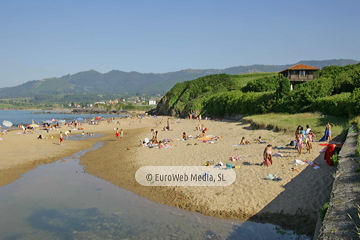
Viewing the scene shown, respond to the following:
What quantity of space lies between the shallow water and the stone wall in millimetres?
2039

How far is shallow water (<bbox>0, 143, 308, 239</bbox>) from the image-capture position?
9125mm

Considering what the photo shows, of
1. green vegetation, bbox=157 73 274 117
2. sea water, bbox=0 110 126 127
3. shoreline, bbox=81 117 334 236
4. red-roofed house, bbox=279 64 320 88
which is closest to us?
shoreline, bbox=81 117 334 236

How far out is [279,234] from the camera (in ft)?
28.8

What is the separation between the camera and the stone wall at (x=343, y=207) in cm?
528

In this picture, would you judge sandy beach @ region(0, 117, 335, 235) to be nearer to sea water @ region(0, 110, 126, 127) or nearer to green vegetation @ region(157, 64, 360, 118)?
green vegetation @ region(157, 64, 360, 118)

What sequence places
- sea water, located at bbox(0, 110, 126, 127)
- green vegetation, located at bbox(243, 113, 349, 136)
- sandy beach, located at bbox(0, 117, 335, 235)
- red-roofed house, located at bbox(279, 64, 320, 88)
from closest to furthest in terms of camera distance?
sandy beach, located at bbox(0, 117, 335, 235)
green vegetation, located at bbox(243, 113, 349, 136)
red-roofed house, located at bbox(279, 64, 320, 88)
sea water, located at bbox(0, 110, 126, 127)

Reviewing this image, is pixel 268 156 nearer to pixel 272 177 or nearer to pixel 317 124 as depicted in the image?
pixel 272 177

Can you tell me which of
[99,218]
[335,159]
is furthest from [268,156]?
[99,218]

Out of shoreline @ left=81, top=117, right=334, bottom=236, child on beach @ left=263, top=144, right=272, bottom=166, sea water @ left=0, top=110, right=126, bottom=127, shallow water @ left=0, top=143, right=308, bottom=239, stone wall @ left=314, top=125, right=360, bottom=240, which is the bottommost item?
sea water @ left=0, top=110, right=126, bottom=127

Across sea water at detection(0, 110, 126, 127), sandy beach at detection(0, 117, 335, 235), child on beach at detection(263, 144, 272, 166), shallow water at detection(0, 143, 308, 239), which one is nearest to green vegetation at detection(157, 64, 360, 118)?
sandy beach at detection(0, 117, 335, 235)

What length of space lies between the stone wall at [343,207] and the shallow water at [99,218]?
2.04 m

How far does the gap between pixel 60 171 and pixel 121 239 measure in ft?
32.1

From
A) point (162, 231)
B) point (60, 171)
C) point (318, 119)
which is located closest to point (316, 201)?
point (162, 231)

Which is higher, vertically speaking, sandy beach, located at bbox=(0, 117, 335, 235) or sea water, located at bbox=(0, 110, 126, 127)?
sandy beach, located at bbox=(0, 117, 335, 235)
